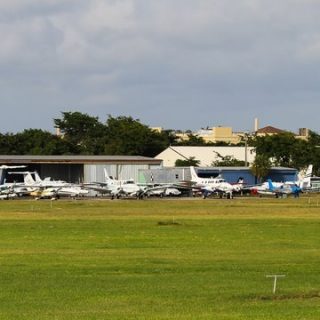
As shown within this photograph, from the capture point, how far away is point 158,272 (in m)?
29.8

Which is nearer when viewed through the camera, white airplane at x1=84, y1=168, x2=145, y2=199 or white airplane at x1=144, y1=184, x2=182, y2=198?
white airplane at x1=84, y1=168, x2=145, y2=199

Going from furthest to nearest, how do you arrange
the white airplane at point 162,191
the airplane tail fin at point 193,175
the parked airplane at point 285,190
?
the airplane tail fin at point 193,175
the white airplane at point 162,191
the parked airplane at point 285,190

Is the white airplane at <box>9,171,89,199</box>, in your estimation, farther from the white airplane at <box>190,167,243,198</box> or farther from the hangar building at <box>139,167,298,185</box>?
the hangar building at <box>139,167,298,185</box>

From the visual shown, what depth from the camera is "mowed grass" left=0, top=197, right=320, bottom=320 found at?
20.2 meters

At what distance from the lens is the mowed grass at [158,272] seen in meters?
20.2

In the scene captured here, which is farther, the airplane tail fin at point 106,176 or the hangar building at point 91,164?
the hangar building at point 91,164

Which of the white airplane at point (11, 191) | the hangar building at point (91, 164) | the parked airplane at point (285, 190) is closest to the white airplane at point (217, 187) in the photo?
the parked airplane at point (285, 190)

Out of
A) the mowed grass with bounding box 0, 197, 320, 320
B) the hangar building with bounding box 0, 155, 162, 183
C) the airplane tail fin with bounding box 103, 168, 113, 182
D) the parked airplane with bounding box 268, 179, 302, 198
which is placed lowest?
the mowed grass with bounding box 0, 197, 320, 320

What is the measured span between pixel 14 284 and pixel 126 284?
3.05 m

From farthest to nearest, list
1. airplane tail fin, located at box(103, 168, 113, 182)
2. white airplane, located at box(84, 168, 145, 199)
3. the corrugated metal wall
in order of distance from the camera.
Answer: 1. the corrugated metal wall
2. airplane tail fin, located at box(103, 168, 113, 182)
3. white airplane, located at box(84, 168, 145, 199)

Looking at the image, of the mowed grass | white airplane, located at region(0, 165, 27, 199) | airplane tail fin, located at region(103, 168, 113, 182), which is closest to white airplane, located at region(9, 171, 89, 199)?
white airplane, located at region(0, 165, 27, 199)

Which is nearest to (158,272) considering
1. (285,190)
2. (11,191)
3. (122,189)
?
(122,189)

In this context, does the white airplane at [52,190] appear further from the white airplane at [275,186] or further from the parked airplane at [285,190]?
the parked airplane at [285,190]

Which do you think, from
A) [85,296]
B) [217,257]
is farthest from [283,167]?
[85,296]
